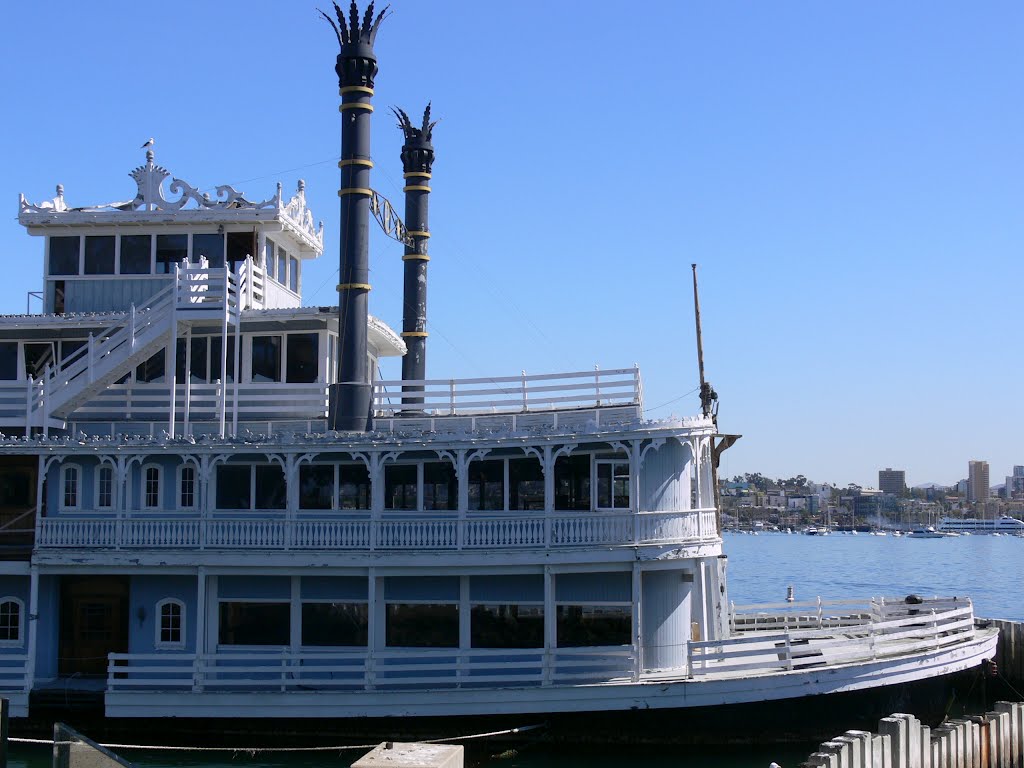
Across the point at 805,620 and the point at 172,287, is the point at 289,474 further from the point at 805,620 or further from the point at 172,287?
the point at 805,620

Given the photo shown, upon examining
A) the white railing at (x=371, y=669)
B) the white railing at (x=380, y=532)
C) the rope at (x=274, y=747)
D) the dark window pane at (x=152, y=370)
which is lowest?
the rope at (x=274, y=747)

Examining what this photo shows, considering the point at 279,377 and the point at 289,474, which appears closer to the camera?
the point at 289,474

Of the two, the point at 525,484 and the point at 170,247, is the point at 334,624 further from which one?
the point at 170,247

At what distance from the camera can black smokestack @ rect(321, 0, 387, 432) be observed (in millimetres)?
23406

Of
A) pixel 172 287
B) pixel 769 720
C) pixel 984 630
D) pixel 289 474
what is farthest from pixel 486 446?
pixel 984 630

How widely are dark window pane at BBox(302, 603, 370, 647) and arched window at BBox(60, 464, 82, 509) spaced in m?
5.02

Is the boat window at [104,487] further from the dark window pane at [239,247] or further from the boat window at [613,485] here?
the boat window at [613,485]

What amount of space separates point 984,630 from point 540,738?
10.5 m

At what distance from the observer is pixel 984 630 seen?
953 inches

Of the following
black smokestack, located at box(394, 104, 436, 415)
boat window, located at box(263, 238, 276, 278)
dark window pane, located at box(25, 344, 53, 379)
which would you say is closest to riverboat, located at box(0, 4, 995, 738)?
dark window pane, located at box(25, 344, 53, 379)

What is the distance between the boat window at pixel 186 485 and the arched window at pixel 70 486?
6.59ft

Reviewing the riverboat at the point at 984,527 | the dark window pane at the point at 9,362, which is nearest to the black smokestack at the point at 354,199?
the dark window pane at the point at 9,362

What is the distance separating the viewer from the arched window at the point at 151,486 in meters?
22.1

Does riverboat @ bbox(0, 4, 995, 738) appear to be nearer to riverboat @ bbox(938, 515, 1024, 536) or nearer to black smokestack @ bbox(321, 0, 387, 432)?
black smokestack @ bbox(321, 0, 387, 432)
